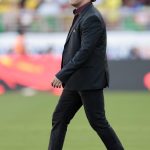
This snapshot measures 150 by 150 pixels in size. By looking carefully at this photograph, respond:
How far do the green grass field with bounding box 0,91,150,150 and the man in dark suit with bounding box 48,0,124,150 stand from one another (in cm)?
193

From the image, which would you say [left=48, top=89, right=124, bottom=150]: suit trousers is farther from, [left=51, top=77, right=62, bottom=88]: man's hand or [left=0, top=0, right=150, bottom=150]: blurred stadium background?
[left=0, top=0, right=150, bottom=150]: blurred stadium background

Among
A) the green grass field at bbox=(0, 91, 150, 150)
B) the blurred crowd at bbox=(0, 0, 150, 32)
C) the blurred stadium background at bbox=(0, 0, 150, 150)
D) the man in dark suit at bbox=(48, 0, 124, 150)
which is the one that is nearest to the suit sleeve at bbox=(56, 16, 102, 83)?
the man in dark suit at bbox=(48, 0, 124, 150)

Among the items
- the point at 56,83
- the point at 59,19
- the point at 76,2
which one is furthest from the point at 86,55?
the point at 59,19

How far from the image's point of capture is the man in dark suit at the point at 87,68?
24.7 feet

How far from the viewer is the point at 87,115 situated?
309 inches

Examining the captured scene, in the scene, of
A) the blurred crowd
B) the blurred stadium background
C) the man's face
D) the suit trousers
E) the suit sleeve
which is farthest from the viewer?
the blurred crowd

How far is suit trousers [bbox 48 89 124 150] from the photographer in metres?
7.75

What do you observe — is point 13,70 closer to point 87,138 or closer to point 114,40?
point 114,40

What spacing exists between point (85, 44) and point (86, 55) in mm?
119

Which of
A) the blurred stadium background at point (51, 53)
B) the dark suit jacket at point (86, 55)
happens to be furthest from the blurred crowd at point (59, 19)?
the dark suit jacket at point (86, 55)

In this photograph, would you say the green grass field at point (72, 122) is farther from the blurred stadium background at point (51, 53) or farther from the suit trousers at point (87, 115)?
the suit trousers at point (87, 115)

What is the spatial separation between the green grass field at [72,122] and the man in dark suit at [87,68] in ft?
6.34

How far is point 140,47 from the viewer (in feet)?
58.7

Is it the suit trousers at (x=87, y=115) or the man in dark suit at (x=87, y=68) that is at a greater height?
the man in dark suit at (x=87, y=68)
